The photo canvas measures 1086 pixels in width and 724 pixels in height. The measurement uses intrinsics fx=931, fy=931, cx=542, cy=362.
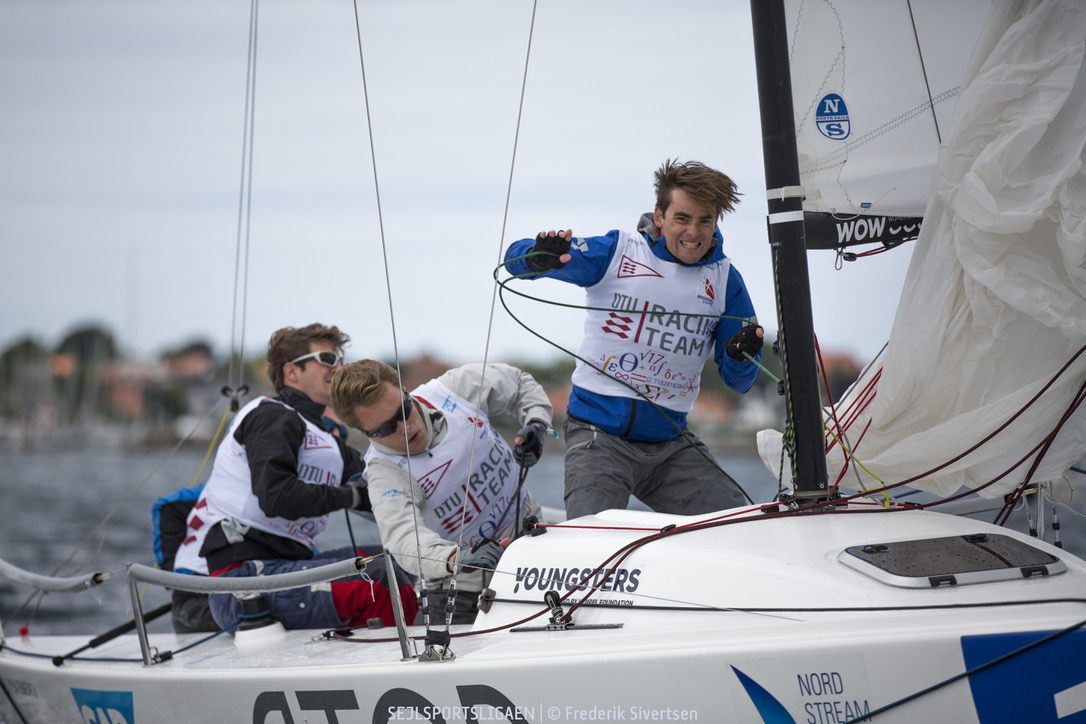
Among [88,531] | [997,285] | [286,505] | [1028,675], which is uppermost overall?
[997,285]

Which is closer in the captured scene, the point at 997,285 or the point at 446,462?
the point at 997,285

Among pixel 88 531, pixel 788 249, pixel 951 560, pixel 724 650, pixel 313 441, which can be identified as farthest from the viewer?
pixel 88 531

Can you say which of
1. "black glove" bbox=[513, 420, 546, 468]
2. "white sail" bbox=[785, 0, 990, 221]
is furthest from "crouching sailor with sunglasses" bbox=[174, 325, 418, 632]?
"white sail" bbox=[785, 0, 990, 221]

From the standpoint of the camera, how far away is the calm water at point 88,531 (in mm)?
7719

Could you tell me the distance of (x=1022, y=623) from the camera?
1.80 m

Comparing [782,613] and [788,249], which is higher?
[788,249]

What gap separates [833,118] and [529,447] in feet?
4.51

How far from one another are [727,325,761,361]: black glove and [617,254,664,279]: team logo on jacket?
369 millimetres

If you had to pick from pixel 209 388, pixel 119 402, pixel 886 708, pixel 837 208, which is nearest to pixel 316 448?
pixel 837 208

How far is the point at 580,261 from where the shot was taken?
2.93 m

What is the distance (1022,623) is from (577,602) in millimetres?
1015

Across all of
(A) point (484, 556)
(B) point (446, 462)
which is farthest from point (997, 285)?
(B) point (446, 462)

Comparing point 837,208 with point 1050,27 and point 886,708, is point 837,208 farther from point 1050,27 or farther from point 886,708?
point 886,708

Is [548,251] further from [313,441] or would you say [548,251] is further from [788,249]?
[313,441]
